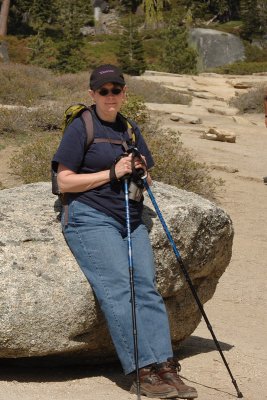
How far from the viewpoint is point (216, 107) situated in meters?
25.7

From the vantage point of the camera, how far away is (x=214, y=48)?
53.3 metres

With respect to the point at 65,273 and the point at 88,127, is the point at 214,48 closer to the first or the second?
the point at 88,127

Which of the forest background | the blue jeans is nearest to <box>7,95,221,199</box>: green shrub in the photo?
the blue jeans

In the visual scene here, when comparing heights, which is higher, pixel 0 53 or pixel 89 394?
pixel 89 394

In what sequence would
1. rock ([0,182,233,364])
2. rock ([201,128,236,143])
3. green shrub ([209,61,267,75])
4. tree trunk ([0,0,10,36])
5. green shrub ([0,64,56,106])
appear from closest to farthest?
1. rock ([0,182,233,364])
2. rock ([201,128,236,143])
3. green shrub ([0,64,56,106])
4. green shrub ([209,61,267,75])
5. tree trunk ([0,0,10,36])

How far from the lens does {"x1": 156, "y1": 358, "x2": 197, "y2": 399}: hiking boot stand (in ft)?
14.8

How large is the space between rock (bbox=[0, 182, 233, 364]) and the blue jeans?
0.16m

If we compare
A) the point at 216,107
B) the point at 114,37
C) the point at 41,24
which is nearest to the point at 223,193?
the point at 216,107

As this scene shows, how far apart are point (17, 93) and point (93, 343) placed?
50.4 feet

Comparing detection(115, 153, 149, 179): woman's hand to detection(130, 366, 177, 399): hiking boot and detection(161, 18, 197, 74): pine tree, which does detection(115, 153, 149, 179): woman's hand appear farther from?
detection(161, 18, 197, 74): pine tree

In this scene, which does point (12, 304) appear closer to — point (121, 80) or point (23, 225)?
point (23, 225)

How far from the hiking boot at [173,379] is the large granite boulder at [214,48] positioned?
157ft

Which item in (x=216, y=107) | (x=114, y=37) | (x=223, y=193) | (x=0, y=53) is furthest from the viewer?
(x=114, y=37)

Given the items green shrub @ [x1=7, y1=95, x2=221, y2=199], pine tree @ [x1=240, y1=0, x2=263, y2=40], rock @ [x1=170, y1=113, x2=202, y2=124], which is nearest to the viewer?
green shrub @ [x1=7, y1=95, x2=221, y2=199]
